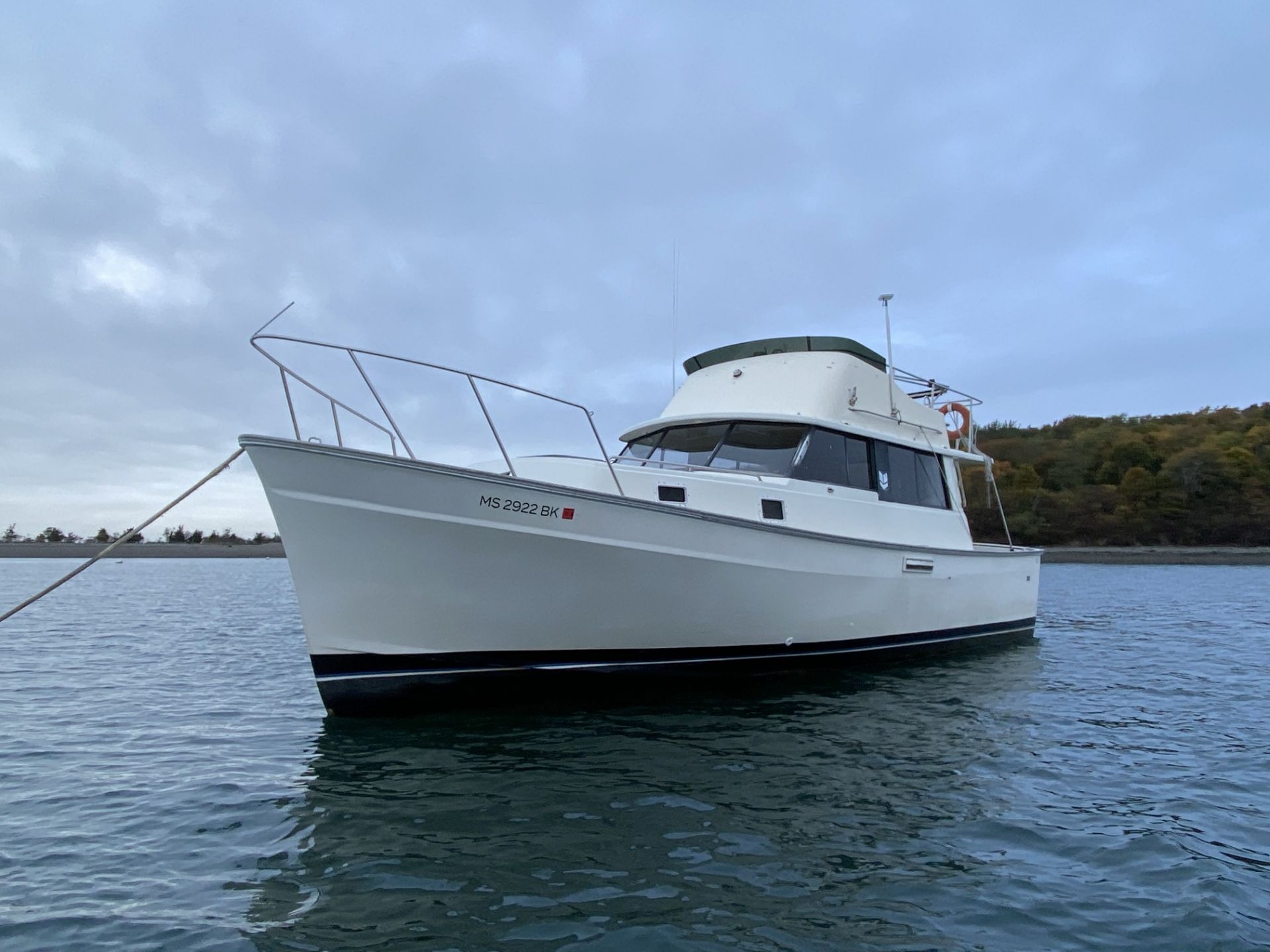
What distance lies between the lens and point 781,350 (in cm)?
1024

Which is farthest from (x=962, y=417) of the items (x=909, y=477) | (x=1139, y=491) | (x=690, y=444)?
(x=1139, y=491)

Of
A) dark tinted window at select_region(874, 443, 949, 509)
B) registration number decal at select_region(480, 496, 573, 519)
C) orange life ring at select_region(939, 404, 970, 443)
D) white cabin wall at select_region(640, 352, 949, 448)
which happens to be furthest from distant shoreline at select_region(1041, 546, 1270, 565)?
registration number decal at select_region(480, 496, 573, 519)

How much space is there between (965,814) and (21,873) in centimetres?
500

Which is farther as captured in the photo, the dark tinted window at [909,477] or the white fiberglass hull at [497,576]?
the dark tinted window at [909,477]

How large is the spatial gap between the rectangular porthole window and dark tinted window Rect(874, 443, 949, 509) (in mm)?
3014

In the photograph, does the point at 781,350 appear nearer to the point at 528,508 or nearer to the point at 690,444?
the point at 690,444

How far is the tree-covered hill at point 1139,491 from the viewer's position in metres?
53.2

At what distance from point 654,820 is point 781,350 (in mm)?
7178

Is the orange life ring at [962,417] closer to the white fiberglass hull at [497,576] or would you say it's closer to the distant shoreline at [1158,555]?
the white fiberglass hull at [497,576]

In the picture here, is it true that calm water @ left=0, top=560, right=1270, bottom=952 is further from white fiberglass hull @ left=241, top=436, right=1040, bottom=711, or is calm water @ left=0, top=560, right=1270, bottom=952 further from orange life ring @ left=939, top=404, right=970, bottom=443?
orange life ring @ left=939, top=404, right=970, bottom=443

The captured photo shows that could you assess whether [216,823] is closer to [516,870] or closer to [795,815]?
[516,870]

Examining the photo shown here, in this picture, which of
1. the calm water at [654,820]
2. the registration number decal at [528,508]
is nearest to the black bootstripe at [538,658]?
the calm water at [654,820]

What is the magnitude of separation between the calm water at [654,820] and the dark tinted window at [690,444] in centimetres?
279

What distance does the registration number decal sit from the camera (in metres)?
6.07
